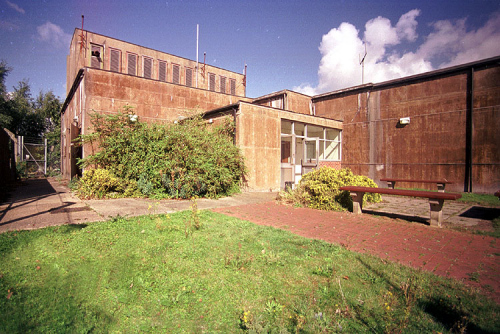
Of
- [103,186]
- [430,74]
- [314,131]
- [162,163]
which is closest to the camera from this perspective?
[103,186]

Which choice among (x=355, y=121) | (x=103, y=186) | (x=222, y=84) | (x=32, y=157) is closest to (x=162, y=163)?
(x=103, y=186)

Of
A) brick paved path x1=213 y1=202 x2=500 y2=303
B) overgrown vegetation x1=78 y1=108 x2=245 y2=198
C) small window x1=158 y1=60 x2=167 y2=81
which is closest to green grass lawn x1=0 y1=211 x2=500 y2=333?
brick paved path x1=213 y1=202 x2=500 y2=303

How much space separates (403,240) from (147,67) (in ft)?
78.6

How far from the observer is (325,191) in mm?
6562

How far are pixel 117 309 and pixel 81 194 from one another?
659cm

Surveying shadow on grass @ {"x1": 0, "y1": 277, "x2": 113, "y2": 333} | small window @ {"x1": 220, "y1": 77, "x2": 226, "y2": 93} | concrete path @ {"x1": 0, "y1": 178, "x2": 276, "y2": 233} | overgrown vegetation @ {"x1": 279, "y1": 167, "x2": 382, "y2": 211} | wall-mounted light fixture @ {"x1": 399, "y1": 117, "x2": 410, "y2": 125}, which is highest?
small window @ {"x1": 220, "y1": 77, "x2": 226, "y2": 93}

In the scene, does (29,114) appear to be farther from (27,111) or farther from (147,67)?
(147,67)

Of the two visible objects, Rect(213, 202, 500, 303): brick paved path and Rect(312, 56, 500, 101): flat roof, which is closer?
Rect(213, 202, 500, 303): brick paved path

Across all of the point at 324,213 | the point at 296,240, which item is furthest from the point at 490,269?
the point at 324,213

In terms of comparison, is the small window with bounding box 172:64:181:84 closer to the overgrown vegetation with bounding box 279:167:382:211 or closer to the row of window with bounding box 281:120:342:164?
the row of window with bounding box 281:120:342:164

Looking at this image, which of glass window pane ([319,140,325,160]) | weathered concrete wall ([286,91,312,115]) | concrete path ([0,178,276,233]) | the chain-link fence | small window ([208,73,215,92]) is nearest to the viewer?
concrete path ([0,178,276,233])

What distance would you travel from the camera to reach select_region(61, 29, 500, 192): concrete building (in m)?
9.83

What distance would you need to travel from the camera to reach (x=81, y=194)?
743 centimetres

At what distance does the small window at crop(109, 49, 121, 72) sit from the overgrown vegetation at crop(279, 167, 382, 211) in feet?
65.8
